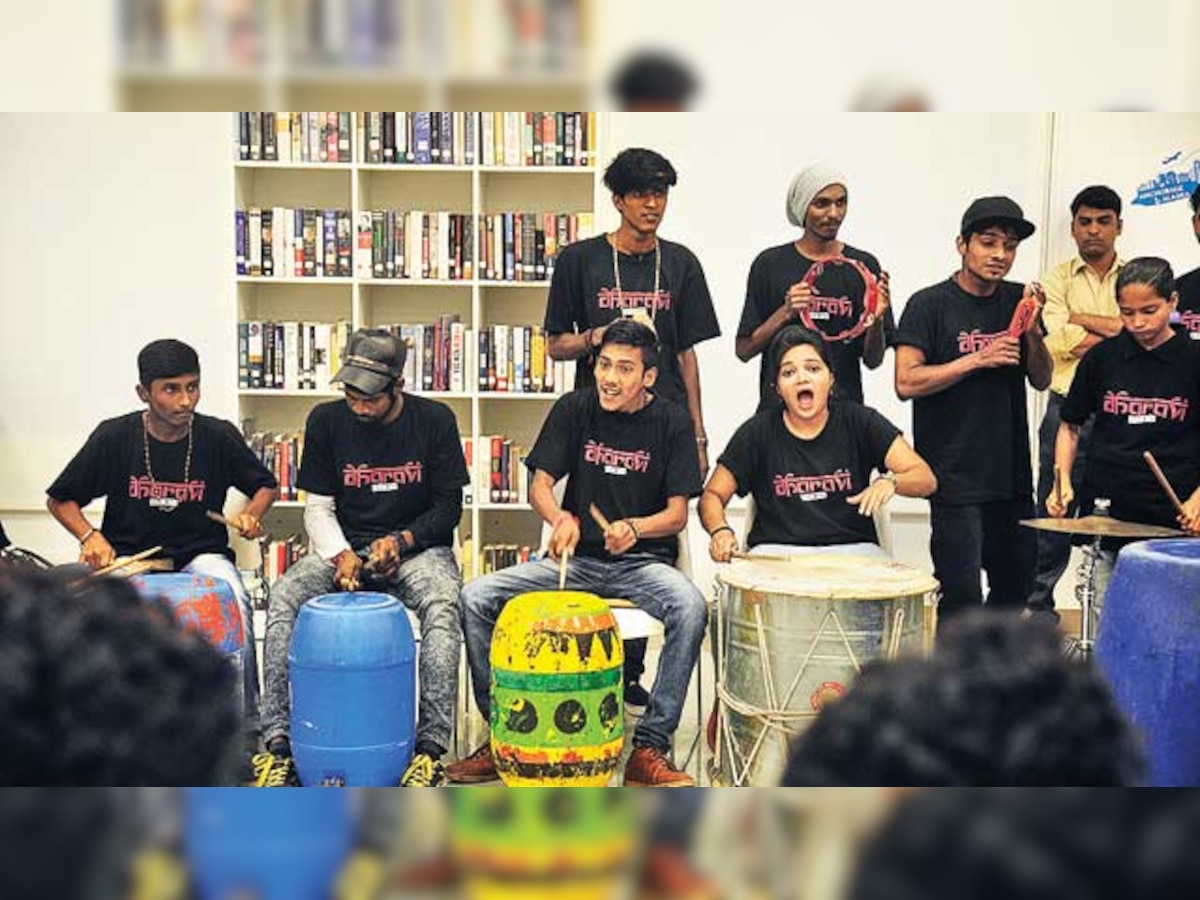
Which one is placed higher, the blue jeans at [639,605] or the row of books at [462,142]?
the row of books at [462,142]

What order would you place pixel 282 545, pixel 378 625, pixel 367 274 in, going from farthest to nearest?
pixel 367 274, pixel 282 545, pixel 378 625

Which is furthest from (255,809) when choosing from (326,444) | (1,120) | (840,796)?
(326,444)

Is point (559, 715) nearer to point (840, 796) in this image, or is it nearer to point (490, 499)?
point (490, 499)

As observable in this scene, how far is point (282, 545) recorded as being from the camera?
11.9ft

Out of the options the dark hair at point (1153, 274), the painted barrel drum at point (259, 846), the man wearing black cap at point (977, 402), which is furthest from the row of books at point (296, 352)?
the painted barrel drum at point (259, 846)

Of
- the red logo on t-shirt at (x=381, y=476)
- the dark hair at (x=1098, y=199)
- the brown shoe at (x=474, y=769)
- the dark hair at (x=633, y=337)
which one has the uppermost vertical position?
the dark hair at (x=1098, y=199)

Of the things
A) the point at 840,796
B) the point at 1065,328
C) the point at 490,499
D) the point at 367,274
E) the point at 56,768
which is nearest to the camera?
the point at 840,796

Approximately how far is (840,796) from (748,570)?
1.74m

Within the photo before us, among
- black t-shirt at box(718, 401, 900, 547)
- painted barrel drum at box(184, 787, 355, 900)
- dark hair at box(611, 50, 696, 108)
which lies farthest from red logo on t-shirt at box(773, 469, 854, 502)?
painted barrel drum at box(184, 787, 355, 900)

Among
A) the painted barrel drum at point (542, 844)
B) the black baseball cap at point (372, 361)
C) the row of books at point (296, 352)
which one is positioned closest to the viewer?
the painted barrel drum at point (542, 844)

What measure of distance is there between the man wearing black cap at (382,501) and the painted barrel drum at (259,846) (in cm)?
178

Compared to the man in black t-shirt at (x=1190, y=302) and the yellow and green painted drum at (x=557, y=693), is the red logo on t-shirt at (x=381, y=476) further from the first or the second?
the man in black t-shirt at (x=1190, y=302)

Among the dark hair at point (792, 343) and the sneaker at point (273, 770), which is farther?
the dark hair at point (792, 343)

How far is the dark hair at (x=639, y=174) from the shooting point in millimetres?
3332
